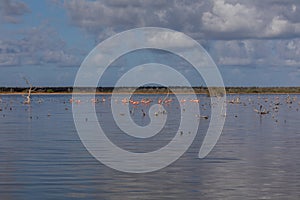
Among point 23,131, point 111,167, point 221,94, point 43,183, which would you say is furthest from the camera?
point 221,94

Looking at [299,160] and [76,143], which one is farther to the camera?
[76,143]

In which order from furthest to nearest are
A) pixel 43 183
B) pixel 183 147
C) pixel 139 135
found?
pixel 139 135
pixel 183 147
pixel 43 183

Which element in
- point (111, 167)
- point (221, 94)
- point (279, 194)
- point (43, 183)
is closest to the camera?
point (279, 194)

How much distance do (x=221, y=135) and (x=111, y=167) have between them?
16.1m

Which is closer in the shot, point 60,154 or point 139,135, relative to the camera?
point 60,154

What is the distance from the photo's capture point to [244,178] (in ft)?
68.0

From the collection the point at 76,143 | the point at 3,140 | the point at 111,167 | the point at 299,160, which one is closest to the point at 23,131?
the point at 3,140

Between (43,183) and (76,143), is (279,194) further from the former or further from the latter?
(76,143)

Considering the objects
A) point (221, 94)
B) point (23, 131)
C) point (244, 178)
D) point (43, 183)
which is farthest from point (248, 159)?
point (221, 94)

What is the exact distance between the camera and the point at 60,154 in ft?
89.7

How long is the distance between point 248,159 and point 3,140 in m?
15.0

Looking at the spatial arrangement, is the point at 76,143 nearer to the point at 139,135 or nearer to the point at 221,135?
the point at 139,135

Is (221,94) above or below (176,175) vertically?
above

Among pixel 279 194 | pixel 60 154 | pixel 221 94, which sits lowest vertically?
pixel 279 194
